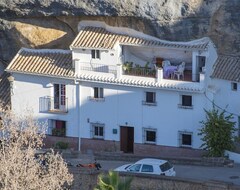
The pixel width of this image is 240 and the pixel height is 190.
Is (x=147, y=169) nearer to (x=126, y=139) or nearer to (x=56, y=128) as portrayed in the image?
(x=126, y=139)

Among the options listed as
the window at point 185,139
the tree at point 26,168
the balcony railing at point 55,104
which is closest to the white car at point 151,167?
the tree at point 26,168

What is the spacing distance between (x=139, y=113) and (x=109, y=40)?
4.61 meters

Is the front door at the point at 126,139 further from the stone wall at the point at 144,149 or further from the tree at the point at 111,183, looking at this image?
the tree at the point at 111,183

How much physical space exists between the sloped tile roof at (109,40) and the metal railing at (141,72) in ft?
4.90

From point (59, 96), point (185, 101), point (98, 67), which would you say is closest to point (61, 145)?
point (59, 96)

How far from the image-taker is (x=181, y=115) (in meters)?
62.8

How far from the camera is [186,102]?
206ft

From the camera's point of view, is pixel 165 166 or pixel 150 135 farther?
pixel 150 135

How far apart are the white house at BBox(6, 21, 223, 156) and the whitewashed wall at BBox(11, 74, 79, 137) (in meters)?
0.06

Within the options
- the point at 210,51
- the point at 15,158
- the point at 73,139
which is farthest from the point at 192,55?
the point at 15,158

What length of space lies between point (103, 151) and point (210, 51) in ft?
28.8

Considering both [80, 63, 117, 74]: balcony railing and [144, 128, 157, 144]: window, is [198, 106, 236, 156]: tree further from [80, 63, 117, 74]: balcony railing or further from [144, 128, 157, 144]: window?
[80, 63, 117, 74]: balcony railing

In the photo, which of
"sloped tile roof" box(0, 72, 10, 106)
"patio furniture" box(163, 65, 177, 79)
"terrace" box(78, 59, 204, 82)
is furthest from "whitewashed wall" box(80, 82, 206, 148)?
"sloped tile roof" box(0, 72, 10, 106)

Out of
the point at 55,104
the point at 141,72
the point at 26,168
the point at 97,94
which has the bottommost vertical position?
the point at 26,168
